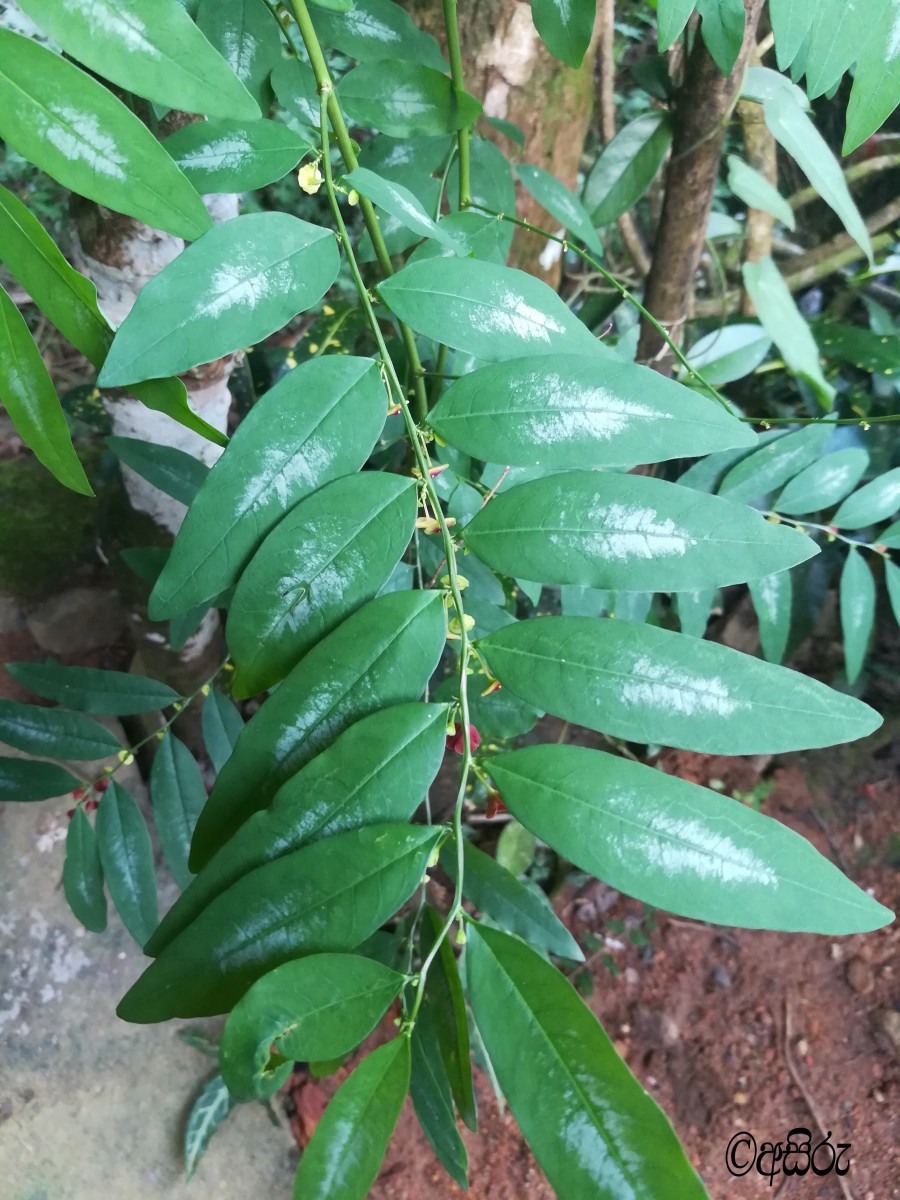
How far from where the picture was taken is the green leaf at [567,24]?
0.58 meters

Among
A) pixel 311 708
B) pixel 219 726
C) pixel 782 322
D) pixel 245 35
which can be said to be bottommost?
pixel 219 726

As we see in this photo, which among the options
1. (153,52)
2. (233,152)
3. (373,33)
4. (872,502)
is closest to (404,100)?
(373,33)

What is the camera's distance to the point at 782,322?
3.08 ft

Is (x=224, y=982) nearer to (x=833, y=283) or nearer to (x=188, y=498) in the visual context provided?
(x=188, y=498)

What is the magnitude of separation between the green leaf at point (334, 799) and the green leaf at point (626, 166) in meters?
0.84

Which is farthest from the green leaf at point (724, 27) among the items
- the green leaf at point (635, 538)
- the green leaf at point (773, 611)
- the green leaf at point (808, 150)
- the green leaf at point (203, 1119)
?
the green leaf at point (203, 1119)

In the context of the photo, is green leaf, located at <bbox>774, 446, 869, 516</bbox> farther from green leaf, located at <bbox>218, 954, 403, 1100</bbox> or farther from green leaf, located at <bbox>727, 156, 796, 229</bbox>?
green leaf, located at <bbox>218, 954, 403, 1100</bbox>

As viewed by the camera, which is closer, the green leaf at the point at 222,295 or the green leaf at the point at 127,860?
the green leaf at the point at 222,295

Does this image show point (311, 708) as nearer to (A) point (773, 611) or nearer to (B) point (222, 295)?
(B) point (222, 295)

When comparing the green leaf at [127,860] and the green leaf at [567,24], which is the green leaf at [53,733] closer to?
the green leaf at [127,860]

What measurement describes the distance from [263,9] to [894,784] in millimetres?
Result: 1791

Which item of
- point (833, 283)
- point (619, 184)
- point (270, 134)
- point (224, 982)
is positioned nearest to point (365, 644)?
point (224, 982)

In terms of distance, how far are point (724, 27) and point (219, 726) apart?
880 mm

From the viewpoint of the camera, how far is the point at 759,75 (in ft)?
2.86
